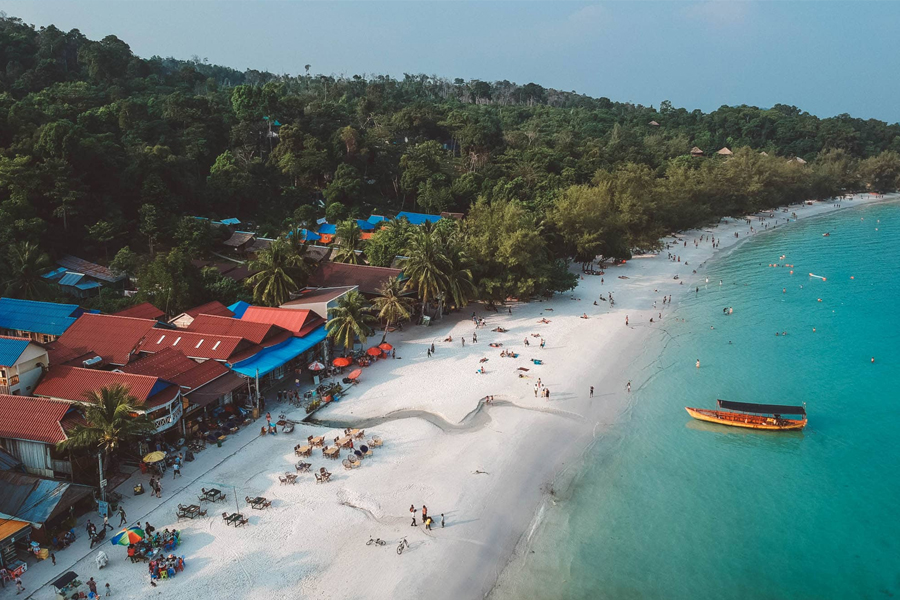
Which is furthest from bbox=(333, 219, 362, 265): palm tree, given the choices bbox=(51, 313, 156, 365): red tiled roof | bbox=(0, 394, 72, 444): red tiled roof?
bbox=(0, 394, 72, 444): red tiled roof

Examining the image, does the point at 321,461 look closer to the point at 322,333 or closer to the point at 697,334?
the point at 322,333

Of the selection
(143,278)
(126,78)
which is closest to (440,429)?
(143,278)

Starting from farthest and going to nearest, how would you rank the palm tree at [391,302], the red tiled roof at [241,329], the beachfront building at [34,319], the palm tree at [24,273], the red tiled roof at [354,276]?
the red tiled roof at [354,276] → the palm tree at [391,302] → the palm tree at [24,273] → the beachfront building at [34,319] → the red tiled roof at [241,329]

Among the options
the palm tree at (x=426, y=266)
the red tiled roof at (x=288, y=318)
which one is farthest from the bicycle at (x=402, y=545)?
the palm tree at (x=426, y=266)

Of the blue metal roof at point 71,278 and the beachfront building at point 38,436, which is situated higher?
the blue metal roof at point 71,278

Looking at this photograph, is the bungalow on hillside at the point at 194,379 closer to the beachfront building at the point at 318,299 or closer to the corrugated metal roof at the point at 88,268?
the beachfront building at the point at 318,299

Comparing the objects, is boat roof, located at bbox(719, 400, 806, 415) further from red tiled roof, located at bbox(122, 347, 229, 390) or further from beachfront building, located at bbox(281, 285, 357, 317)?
red tiled roof, located at bbox(122, 347, 229, 390)
